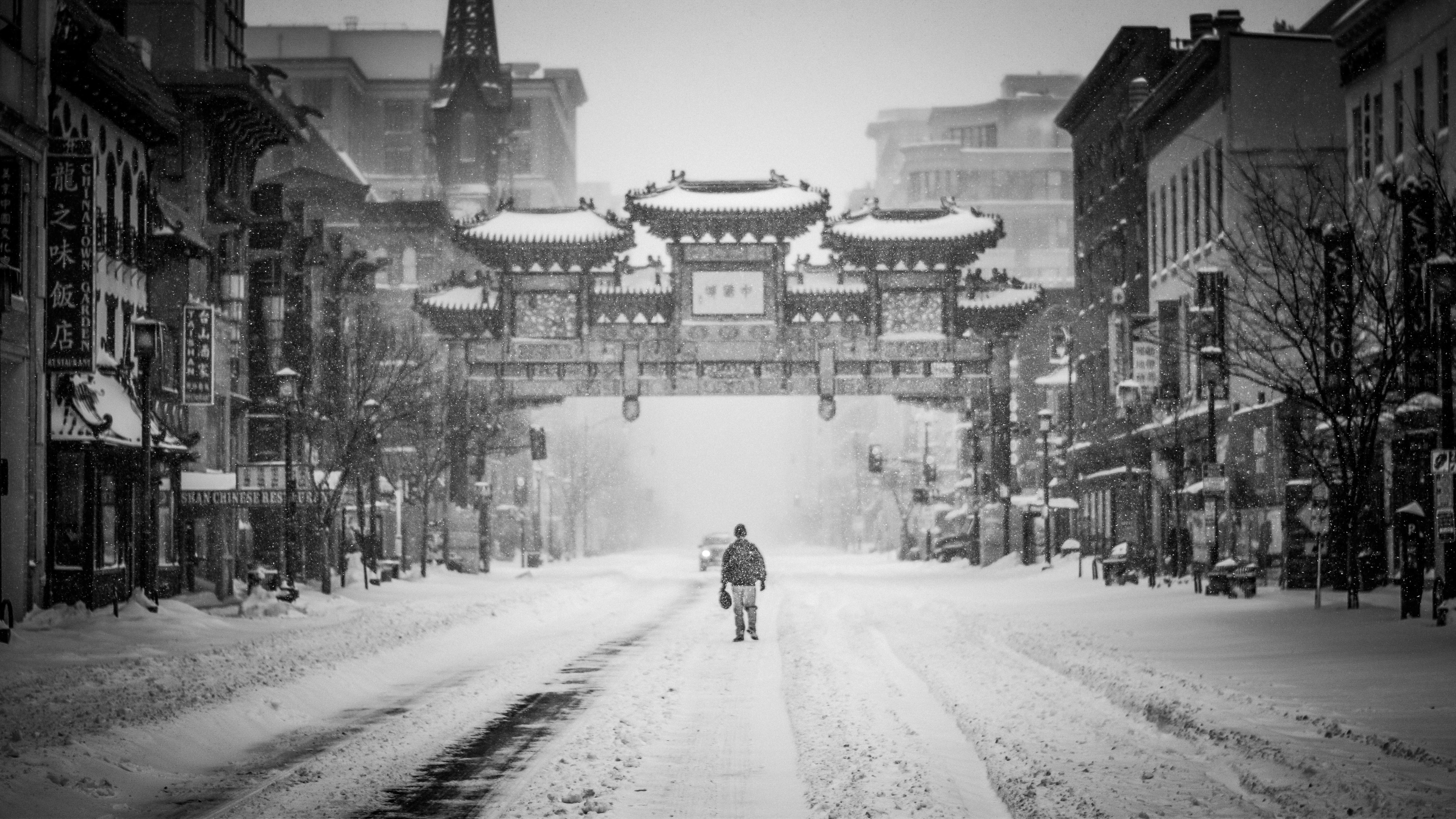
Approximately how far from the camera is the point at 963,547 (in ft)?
230

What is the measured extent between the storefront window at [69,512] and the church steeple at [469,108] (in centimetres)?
8839

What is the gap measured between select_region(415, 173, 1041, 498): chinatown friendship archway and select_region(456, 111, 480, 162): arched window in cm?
6444

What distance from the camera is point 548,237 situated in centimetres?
5781

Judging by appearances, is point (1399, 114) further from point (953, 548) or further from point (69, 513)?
point (953, 548)

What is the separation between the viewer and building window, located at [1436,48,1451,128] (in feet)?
114

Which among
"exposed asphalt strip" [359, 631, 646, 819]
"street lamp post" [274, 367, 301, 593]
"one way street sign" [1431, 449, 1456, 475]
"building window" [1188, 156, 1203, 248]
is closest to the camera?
"exposed asphalt strip" [359, 631, 646, 819]

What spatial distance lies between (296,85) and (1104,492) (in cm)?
9727

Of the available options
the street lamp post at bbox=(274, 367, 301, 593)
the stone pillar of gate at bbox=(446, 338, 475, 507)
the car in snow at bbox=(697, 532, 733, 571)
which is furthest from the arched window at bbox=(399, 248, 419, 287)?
the street lamp post at bbox=(274, 367, 301, 593)

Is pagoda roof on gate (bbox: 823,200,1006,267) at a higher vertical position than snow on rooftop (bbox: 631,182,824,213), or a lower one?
lower

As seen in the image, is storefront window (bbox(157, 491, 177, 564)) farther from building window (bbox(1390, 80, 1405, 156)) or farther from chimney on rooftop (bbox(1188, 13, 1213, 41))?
chimney on rooftop (bbox(1188, 13, 1213, 41))

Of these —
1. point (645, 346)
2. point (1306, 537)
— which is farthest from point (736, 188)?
point (1306, 537)

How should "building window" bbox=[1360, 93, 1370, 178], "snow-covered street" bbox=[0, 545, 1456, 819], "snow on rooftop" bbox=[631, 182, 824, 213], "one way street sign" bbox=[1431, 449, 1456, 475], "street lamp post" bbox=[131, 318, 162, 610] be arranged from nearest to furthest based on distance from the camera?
1. "snow-covered street" bbox=[0, 545, 1456, 819]
2. "one way street sign" bbox=[1431, 449, 1456, 475]
3. "street lamp post" bbox=[131, 318, 162, 610]
4. "building window" bbox=[1360, 93, 1370, 178]
5. "snow on rooftop" bbox=[631, 182, 824, 213]

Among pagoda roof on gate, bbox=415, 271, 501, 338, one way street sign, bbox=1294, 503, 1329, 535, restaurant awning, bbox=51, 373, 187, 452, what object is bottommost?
one way street sign, bbox=1294, 503, 1329, 535

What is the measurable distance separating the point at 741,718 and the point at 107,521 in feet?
71.4
